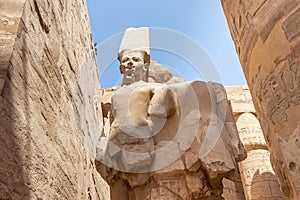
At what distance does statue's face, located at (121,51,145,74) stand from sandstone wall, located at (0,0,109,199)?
59 cm

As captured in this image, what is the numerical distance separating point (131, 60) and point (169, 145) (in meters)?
1.23

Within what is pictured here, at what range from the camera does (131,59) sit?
3.57m

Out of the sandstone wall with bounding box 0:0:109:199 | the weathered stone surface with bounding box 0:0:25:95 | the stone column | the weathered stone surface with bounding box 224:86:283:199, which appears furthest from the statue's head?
the stone column

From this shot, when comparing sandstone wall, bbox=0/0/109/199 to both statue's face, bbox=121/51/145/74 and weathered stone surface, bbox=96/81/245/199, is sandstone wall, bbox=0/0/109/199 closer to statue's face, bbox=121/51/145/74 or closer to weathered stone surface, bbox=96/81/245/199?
weathered stone surface, bbox=96/81/245/199

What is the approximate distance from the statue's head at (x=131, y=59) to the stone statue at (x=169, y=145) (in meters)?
0.63

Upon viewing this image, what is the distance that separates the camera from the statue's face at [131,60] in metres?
3.46

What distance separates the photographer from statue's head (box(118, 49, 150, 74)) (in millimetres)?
3467

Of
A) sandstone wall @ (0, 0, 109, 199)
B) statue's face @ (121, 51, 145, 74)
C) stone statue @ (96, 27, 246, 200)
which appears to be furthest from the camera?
statue's face @ (121, 51, 145, 74)

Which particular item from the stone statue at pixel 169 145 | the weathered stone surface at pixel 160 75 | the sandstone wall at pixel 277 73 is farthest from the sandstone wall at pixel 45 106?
the sandstone wall at pixel 277 73

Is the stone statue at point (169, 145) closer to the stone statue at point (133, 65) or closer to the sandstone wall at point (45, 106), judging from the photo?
the stone statue at point (133, 65)

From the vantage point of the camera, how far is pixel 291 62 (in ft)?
8.50

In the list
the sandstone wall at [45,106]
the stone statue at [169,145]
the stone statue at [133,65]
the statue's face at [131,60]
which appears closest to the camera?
the sandstone wall at [45,106]

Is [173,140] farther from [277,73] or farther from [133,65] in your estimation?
[133,65]

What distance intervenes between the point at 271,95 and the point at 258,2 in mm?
772
